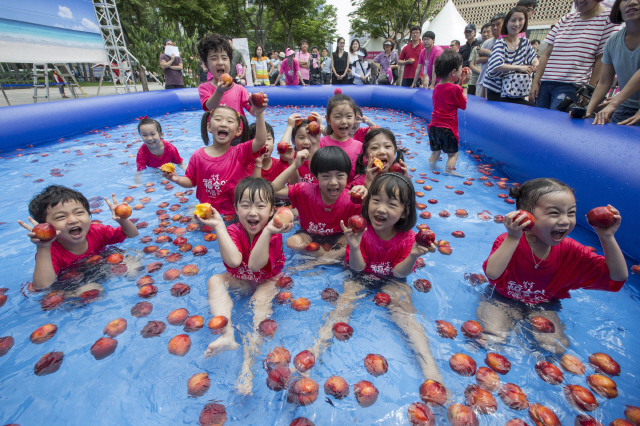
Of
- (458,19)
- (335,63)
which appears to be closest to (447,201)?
(335,63)

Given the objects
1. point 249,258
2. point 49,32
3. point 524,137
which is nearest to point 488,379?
point 249,258

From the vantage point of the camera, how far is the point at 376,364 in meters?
1.90

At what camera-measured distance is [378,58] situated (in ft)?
45.4

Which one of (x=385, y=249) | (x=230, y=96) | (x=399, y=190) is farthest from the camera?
(x=230, y=96)

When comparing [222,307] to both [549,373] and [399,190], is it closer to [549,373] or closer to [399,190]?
[399,190]

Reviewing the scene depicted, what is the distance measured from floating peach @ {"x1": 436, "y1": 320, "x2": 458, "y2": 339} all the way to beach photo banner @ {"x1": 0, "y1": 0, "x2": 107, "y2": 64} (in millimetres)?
12599

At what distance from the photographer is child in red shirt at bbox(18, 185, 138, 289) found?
224cm

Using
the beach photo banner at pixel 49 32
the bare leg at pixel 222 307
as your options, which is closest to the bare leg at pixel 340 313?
the bare leg at pixel 222 307

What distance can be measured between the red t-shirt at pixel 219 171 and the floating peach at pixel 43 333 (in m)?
1.71

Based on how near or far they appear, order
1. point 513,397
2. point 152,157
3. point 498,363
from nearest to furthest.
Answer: point 513,397, point 498,363, point 152,157

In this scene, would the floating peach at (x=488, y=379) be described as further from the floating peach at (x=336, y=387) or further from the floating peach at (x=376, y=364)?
the floating peach at (x=336, y=387)

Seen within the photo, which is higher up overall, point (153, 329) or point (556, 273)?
point (556, 273)

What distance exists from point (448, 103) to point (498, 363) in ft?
13.5

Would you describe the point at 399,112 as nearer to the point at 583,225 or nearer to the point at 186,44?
the point at 583,225
